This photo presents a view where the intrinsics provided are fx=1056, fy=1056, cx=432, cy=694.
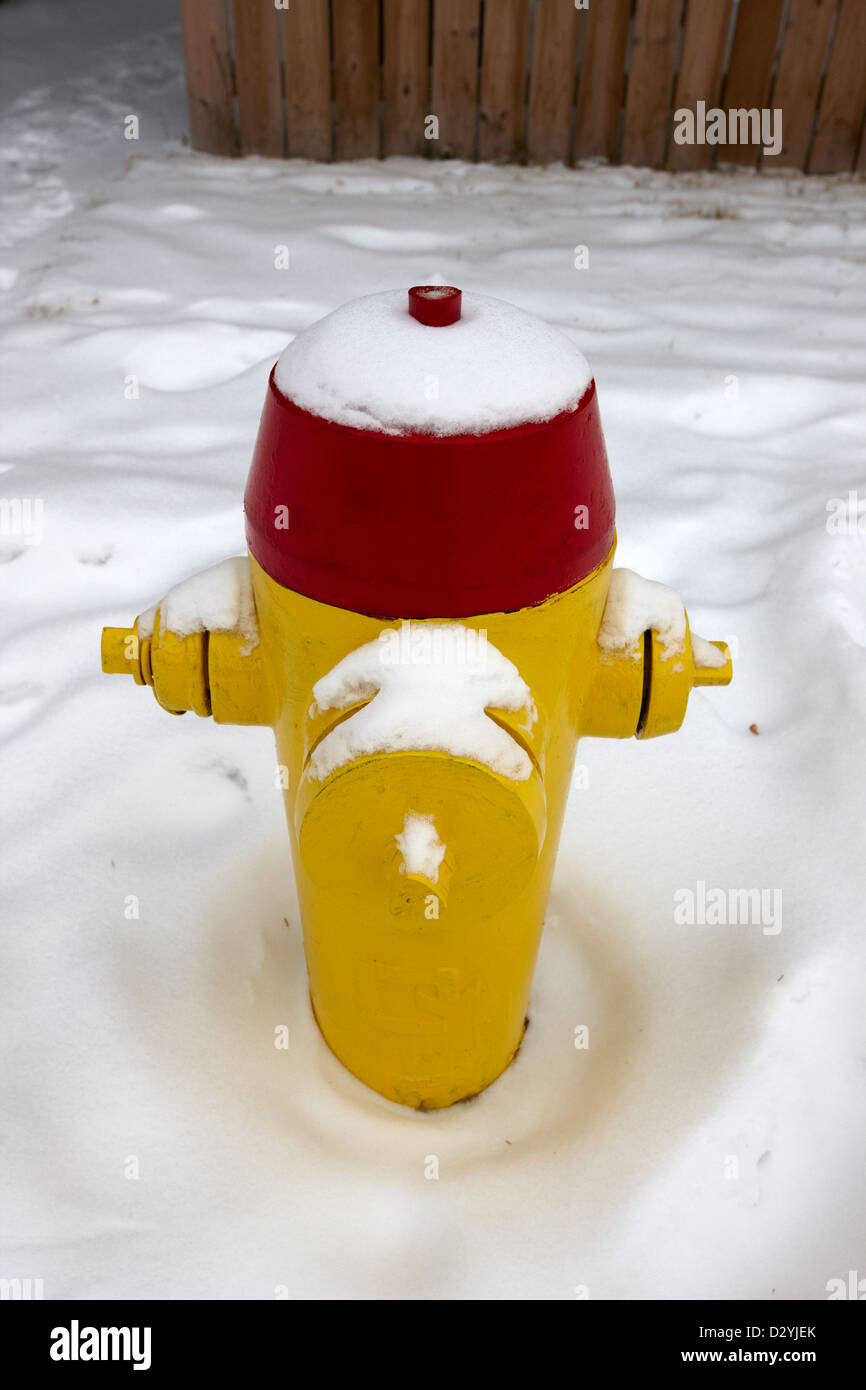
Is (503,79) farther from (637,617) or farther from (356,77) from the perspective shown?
(637,617)

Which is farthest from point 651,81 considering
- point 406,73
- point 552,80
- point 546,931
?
point 546,931

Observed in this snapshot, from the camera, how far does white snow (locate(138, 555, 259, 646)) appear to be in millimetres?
996

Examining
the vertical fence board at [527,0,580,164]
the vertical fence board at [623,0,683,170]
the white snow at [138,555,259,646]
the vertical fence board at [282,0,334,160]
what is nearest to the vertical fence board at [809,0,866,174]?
the vertical fence board at [623,0,683,170]

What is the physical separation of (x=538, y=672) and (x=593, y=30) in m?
3.20

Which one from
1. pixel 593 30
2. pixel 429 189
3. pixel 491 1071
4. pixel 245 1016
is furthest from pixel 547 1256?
A: pixel 593 30


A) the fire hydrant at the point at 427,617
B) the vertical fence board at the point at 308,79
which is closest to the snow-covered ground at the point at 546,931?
the fire hydrant at the point at 427,617

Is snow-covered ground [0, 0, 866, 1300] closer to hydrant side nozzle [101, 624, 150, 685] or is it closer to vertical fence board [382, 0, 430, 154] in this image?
hydrant side nozzle [101, 624, 150, 685]

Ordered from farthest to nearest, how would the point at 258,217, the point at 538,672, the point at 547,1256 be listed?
the point at 258,217 < the point at 547,1256 < the point at 538,672

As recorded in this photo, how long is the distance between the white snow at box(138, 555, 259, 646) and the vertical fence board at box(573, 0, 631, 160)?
310cm

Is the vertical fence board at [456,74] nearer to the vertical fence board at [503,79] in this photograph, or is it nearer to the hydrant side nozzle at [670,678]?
the vertical fence board at [503,79]

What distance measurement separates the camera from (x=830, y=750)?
5.05 ft

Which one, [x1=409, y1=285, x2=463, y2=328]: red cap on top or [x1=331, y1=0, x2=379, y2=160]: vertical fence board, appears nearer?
[x1=409, y1=285, x2=463, y2=328]: red cap on top

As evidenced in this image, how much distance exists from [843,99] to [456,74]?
4.16ft

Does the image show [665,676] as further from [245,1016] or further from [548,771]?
[245,1016]
